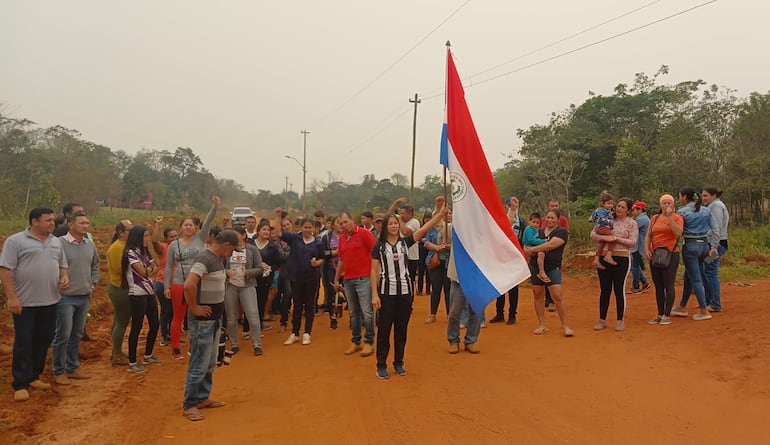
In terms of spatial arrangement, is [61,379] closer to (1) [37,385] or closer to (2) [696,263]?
(1) [37,385]

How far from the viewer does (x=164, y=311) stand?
25.4 feet

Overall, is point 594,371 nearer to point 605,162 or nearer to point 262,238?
point 262,238

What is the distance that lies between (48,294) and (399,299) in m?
3.67

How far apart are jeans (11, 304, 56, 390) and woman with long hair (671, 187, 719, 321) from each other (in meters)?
7.97

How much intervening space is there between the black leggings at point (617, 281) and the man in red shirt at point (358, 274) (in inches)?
129

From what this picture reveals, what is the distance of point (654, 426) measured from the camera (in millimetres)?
→ 4168

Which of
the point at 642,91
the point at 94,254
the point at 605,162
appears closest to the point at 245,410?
the point at 94,254

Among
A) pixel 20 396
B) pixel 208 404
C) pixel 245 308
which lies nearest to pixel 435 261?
pixel 245 308

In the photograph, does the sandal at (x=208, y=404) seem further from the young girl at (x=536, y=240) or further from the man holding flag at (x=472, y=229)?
the young girl at (x=536, y=240)

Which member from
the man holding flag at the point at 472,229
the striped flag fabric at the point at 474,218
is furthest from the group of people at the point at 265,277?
the striped flag fabric at the point at 474,218

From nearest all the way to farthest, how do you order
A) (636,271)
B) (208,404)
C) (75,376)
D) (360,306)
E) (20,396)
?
(208,404)
(20,396)
(75,376)
(360,306)
(636,271)

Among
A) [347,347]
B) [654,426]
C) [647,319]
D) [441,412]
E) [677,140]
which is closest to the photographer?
[654,426]

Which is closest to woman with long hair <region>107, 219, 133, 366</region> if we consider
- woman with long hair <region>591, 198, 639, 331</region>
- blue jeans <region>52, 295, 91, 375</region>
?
blue jeans <region>52, 295, 91, 375</region>

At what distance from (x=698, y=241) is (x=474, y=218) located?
11.2 feet
